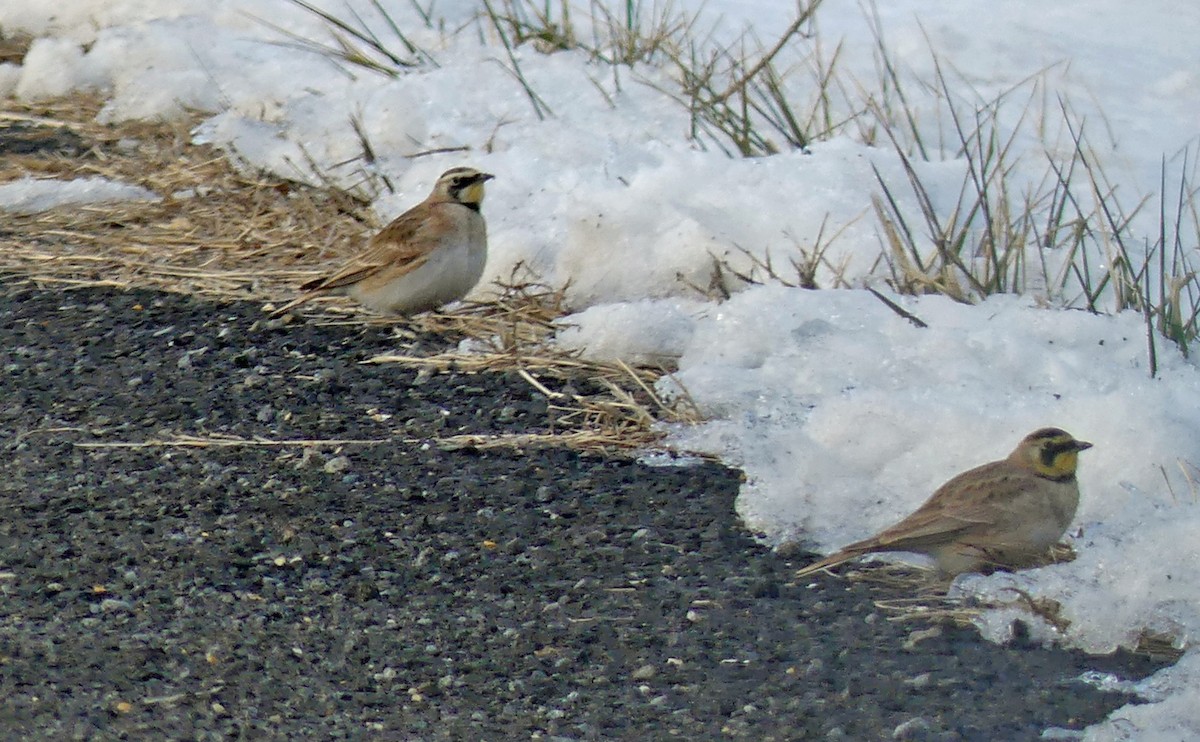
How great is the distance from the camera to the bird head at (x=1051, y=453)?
3.79 m

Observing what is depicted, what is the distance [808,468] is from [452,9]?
14.7ft

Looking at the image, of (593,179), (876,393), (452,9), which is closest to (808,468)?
(876,393)

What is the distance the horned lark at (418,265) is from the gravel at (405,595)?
1.48 ft

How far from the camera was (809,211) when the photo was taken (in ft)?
18.7

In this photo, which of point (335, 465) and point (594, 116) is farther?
point (594, 116)

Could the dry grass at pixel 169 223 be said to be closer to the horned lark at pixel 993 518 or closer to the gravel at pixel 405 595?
the gravel at pixel 405 595

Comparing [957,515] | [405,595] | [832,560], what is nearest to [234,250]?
[405,595]

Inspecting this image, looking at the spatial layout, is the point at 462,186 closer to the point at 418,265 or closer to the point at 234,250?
the point at 418,265

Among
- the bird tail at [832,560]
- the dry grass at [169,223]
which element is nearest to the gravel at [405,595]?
the bird tail at [832,560]

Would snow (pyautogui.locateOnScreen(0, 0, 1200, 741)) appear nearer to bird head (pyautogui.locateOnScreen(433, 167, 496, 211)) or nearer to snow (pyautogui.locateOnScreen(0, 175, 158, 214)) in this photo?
snow (pyautogui.locateOnScreen(0, 175, 158, 214))

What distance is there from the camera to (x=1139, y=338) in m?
4.80

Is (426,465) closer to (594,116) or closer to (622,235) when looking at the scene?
(622,235)

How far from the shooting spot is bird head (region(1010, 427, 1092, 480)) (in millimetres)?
3791

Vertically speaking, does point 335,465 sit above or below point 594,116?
below
